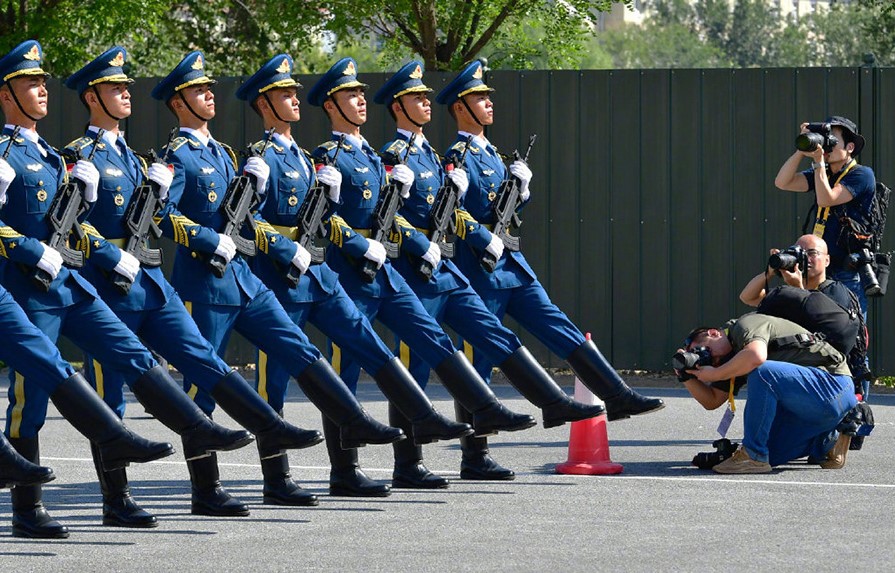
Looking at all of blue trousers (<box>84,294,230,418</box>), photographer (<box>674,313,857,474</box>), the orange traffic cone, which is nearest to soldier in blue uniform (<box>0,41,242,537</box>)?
blue trousers (<box>84,294,230,418</box>)

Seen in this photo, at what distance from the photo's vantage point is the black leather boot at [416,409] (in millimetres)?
9133

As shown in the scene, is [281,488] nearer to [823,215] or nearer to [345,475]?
[345,475]

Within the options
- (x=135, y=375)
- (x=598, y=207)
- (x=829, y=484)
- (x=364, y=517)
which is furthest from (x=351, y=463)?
(x=598, y=207)

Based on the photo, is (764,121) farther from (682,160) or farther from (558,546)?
(558,546)

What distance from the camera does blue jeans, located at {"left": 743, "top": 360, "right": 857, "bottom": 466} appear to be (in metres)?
9.98

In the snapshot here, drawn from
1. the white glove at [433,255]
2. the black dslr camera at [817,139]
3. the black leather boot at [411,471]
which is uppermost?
the black dslr camera at [817,139]

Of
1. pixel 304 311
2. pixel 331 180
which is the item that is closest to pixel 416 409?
pixel 304 311

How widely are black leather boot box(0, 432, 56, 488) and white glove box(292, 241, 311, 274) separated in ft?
5.78

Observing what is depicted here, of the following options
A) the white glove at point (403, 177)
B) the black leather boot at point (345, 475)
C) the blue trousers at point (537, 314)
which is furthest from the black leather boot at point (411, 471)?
the white glove at point (403, 177)

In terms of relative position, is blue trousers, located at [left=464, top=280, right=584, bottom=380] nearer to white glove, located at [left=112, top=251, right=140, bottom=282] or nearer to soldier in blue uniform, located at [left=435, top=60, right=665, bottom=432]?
soldier in blue uniform, located at [left=435, top=60, right=665, bottom=432]

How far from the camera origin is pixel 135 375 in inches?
323

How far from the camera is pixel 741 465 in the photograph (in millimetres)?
10094

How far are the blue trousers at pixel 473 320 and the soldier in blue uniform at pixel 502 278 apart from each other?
9.3 inches

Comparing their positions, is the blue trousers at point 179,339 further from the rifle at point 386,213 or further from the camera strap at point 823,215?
the camera strap at point 823,215
